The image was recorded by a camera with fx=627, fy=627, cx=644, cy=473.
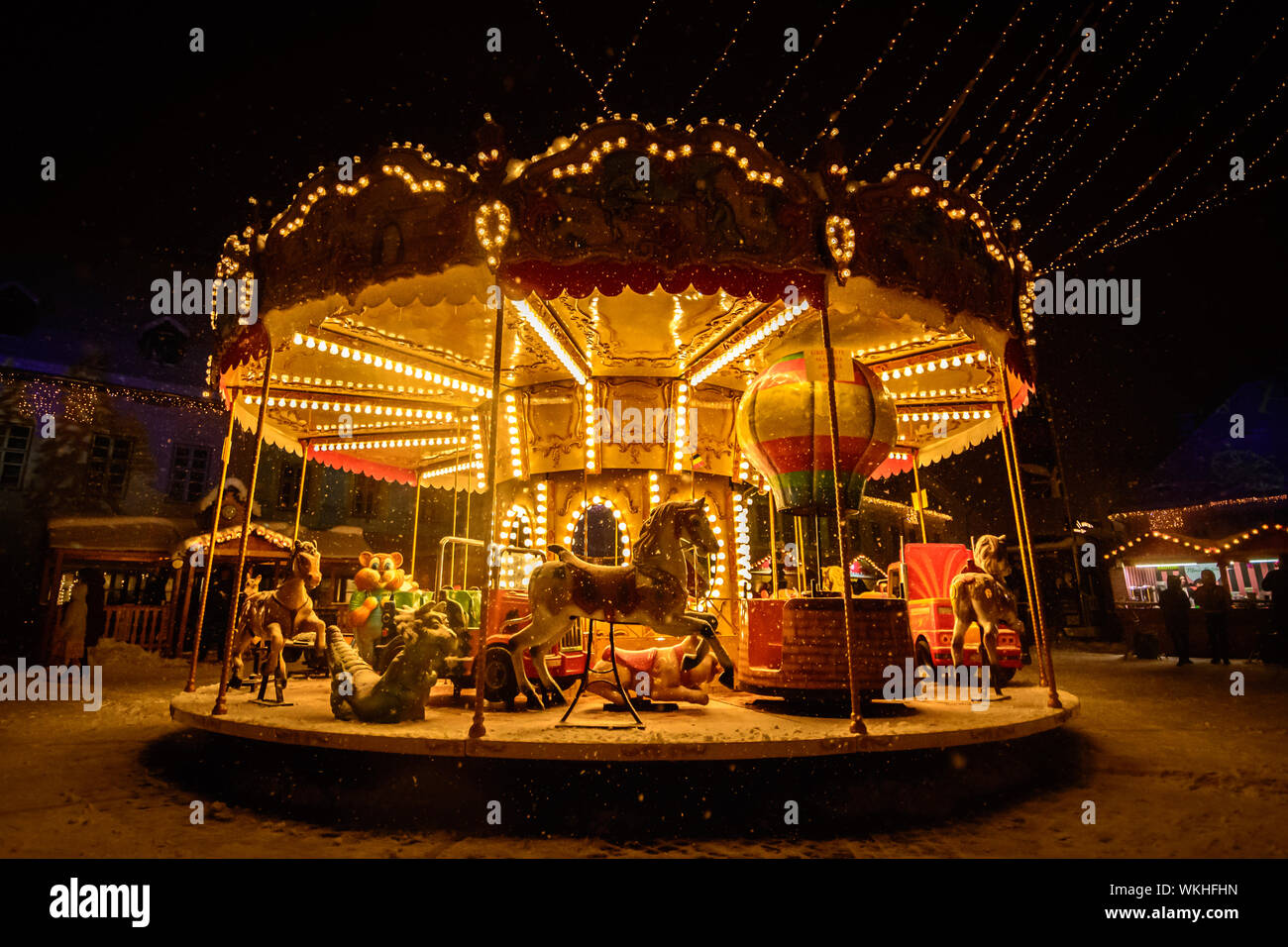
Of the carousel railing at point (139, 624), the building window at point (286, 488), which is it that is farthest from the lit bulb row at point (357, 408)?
the building window at point (286, 488)

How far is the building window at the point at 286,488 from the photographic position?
23.2 m

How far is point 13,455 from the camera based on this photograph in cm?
1852

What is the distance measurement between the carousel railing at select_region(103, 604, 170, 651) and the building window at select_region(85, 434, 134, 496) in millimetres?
4796

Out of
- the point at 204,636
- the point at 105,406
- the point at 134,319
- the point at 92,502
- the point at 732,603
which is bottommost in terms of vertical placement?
the point at 204,636

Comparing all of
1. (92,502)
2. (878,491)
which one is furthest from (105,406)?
(878,491)

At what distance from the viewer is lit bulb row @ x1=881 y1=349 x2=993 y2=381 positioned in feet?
25.6

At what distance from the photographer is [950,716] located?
491 centimetres

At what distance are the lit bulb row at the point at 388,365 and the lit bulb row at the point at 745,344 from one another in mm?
3318

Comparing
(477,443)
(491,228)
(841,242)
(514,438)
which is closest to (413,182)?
(491,228)

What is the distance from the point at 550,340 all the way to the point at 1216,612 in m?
15.8

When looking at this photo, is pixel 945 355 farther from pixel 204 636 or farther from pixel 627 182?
pixel 204 636

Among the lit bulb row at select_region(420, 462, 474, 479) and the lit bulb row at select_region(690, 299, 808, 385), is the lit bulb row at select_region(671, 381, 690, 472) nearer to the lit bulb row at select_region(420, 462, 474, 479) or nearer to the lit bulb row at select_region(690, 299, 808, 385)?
the lit bulb row at select_region(690, 299, 808, 385)

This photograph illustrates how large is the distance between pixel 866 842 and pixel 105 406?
82.3 ft

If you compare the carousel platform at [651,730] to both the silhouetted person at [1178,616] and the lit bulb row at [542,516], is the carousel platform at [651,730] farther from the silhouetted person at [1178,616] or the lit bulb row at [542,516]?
the silhouetted person at [1178,616]
